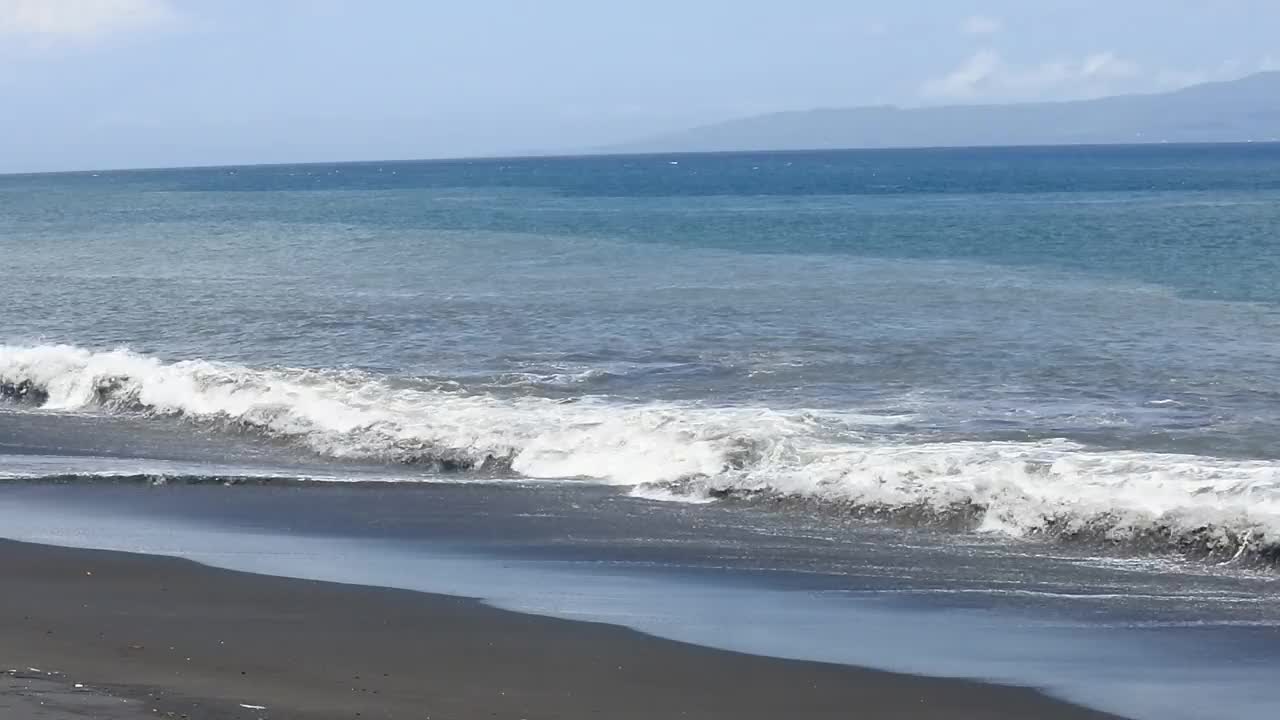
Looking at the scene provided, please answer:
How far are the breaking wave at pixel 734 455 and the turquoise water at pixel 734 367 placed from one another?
0.04 metres

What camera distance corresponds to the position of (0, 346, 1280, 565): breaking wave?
14.4 metres

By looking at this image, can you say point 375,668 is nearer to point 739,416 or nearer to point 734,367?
point 739,416

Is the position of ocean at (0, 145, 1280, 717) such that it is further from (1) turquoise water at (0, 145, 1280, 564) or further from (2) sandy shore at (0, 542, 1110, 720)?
(2) sandy shore at (0, 542, 1110, 720)

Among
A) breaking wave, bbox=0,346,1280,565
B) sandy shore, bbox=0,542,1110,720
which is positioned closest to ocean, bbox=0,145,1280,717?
breaking wave, bbox=0,346,1280,565

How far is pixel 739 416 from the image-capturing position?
19453mm

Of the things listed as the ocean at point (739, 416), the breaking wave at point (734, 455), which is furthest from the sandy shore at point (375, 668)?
the breaking wave at point (734, 455)

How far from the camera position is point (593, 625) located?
36.8 ft

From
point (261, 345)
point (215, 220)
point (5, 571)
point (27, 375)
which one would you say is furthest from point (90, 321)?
point (215, 220)

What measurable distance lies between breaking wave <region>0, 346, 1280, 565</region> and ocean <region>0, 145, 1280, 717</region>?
0.15ft

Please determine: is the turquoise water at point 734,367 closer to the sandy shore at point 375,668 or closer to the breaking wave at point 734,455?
the breaking wave at point 734,455

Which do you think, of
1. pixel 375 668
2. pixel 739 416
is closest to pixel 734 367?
pixel 739 416

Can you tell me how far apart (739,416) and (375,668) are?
32.4ft

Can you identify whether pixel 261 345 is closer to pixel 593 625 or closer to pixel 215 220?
pixel 593 625

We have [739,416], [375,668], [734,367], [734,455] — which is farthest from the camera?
[734,367]
